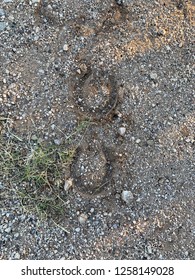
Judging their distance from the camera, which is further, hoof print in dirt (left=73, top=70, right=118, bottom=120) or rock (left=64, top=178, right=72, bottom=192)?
hoof print in dirt (left=73, top=70, right=118, bottom=120)

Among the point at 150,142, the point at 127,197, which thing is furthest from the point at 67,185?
the point at 150,142

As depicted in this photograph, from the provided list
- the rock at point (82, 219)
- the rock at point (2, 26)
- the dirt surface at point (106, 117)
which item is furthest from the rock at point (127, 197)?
the rock at point (2, 26)

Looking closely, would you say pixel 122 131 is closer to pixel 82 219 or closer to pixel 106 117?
pixel 106 117

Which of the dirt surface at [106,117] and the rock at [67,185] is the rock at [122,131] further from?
the rock at [67,185]

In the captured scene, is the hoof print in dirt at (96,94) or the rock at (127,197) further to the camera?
the hoof print in dirt at (96,94)

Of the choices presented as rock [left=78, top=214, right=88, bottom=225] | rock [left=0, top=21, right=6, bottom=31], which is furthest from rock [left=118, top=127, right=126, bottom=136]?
rock [left=0, top=21, right=6, bottom=31]

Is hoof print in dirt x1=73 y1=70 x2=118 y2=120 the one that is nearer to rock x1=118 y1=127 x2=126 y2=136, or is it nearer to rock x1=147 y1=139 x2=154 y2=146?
rock x1=118 y1=127 x2=126 y2=136

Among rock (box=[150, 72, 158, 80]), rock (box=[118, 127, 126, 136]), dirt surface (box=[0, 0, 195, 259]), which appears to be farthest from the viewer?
rock (box=[150, 72, 158, 80])

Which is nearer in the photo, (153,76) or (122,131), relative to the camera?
(122,131)
